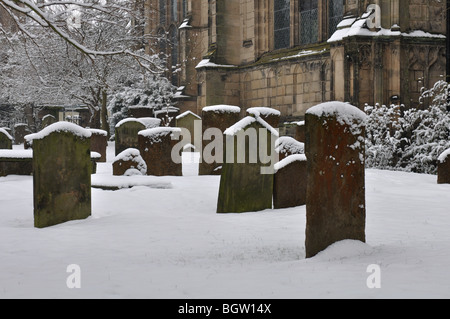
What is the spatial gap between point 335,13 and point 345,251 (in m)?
13.2

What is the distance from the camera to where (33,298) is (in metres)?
3.76

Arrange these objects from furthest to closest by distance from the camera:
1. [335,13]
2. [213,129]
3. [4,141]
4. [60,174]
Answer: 1. [335,13]
2. [4,141]
3. [213,129]
4. [60,174]

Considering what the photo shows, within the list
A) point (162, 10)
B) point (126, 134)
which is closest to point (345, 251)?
point (126, 134)

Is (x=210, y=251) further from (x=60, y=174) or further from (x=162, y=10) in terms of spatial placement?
(x=162, y=10)

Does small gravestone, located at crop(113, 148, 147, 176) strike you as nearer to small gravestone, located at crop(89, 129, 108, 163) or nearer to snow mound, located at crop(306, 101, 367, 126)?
small gravestone, located at crop(89, 129, 108, 163)

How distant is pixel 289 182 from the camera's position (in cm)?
819

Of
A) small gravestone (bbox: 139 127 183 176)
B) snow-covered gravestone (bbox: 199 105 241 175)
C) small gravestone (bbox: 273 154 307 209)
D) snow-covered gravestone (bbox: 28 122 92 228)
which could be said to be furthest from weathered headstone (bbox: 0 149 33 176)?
small gravestone (bbox: 273 154 307 209)

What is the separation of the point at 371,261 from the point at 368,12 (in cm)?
1093

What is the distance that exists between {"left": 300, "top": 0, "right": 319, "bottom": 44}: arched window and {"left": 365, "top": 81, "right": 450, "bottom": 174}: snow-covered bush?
14.8 feet

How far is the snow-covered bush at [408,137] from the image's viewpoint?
12609mm

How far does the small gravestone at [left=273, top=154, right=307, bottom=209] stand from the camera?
8156 mm

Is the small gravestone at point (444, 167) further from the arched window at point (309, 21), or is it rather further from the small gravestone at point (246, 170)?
the arched window at point (309, 21)

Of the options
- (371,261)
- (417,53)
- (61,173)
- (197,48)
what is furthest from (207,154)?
(197,48)

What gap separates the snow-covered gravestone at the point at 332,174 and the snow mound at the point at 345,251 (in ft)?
0.21
